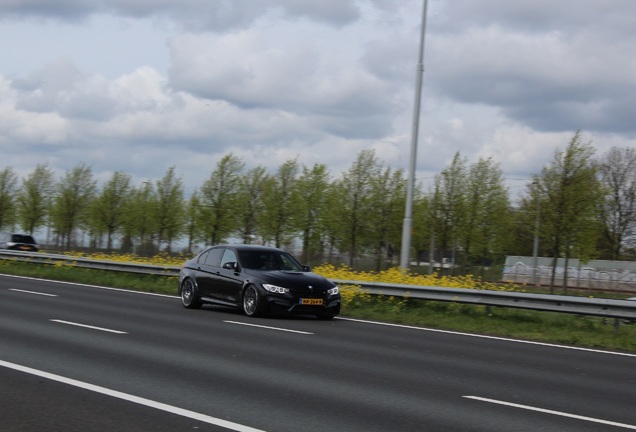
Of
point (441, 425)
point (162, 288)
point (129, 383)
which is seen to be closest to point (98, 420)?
point (129, 383)

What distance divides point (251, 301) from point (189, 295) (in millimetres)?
2366

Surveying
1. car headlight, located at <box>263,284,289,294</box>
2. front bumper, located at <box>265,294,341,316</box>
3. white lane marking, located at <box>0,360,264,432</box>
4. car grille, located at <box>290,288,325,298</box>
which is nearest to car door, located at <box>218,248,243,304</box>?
car headlight, located at <box>263,284,289,294</box>

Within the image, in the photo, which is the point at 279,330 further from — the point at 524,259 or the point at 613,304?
the point at 524,259

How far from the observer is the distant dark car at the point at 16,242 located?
4597 centimetres

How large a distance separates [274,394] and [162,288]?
1773 centimetres

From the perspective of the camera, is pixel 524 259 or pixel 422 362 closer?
pixel 422 362

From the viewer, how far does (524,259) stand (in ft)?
218

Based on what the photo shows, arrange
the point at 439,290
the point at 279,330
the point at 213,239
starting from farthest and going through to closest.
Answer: the point at 213,239 → the point at 439,290 → the point at 279,330

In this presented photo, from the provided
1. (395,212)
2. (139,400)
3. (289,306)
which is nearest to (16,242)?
(395,212)

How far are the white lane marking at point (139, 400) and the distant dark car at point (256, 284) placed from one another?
312 inches

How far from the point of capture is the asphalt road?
7566 millimetres

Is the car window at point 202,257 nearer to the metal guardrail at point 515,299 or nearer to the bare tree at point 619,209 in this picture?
the metal guardrail at point 515,299

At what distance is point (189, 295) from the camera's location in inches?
780

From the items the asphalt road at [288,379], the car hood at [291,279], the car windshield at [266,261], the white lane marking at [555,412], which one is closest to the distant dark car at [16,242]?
the car windshield at [266,261]
